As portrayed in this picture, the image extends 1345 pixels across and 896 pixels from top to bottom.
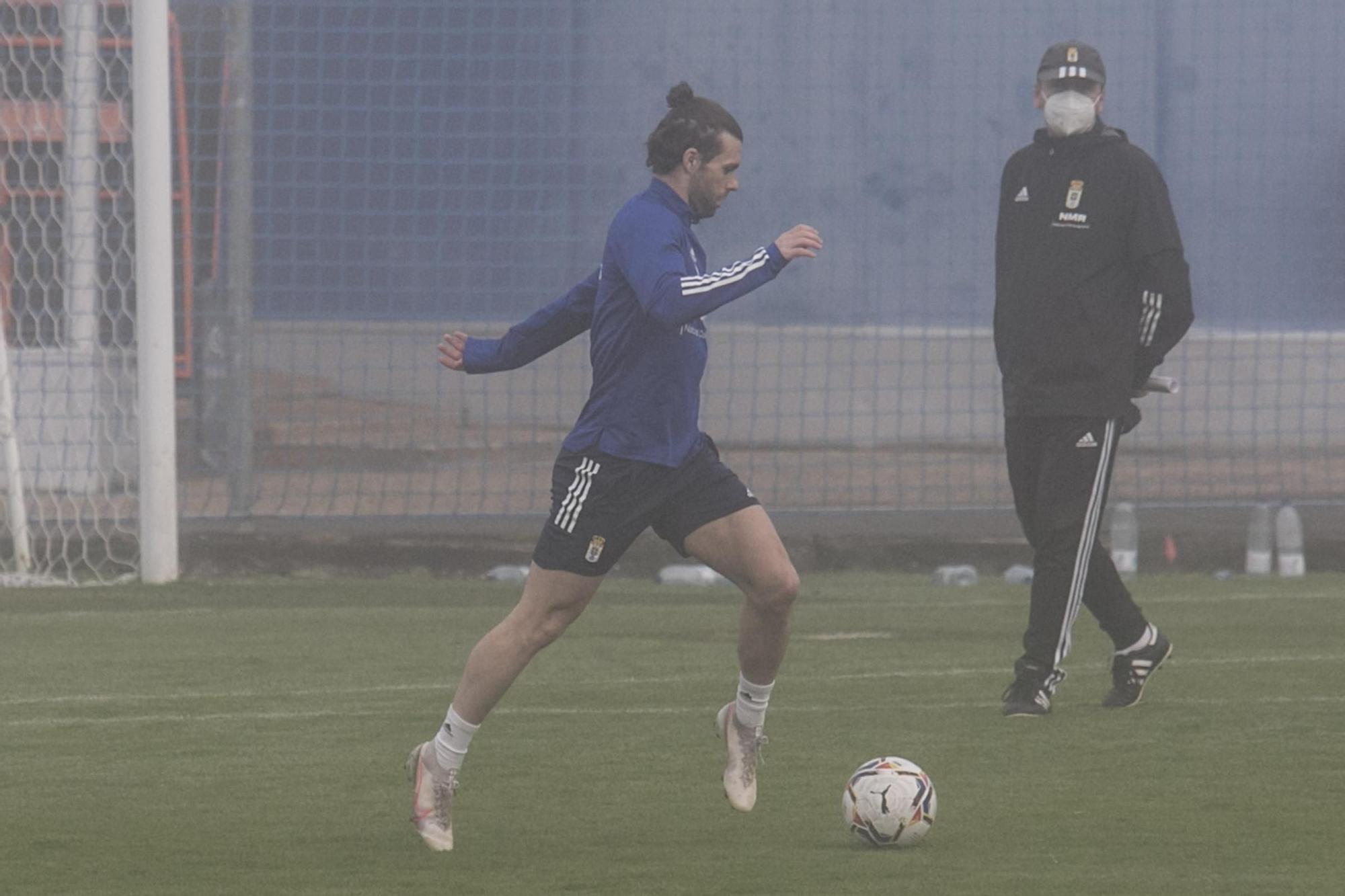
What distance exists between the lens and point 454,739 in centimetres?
625

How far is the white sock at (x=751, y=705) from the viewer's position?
665cm

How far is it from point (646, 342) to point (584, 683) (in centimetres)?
311

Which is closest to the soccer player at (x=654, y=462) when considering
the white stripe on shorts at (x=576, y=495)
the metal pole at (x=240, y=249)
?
the white stripe on shorts at (x=576, y=495)

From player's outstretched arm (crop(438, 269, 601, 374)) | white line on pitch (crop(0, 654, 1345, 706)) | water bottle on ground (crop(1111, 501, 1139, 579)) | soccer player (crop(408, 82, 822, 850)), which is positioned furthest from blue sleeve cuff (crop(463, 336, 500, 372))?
water bottle on ground (crop(1111, 501, 1139, 579))

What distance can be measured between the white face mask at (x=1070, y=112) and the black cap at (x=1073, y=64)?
0.06 meters

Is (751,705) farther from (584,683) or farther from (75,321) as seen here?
(75,321)

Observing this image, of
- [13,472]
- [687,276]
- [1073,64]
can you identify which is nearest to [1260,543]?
[1073,64]

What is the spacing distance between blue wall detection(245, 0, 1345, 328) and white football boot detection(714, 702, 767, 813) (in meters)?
8.48

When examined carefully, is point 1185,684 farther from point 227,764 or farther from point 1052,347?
point 227,764

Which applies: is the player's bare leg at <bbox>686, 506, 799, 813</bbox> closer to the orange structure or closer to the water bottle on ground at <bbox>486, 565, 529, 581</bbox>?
the water bottle on ground at <bbox>486, 565, 529, 581</bbox>

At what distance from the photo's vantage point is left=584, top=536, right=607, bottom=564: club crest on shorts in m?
6.32

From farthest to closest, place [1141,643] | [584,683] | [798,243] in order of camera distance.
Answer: [584,683] < [1141,643] < [798,243]

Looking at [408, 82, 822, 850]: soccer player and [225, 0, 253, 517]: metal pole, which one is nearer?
[408, 82, 822, 850]: soccer player

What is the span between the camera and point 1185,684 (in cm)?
902
